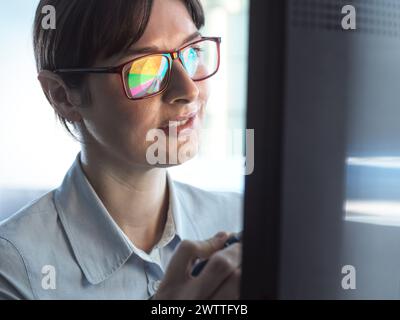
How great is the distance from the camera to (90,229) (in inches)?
38.2

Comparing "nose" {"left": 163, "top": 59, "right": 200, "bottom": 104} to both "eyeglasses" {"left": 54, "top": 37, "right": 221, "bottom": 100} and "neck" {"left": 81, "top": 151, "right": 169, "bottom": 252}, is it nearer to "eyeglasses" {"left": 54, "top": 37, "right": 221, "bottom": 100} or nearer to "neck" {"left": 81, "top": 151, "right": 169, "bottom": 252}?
"eyeglasses" {"left": 54, "top": 37, "right": 221, "bottom": 100}

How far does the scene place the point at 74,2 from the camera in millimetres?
951

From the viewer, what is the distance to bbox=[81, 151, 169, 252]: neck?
3.29 feet

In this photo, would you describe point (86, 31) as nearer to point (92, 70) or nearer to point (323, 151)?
point (92, 70)

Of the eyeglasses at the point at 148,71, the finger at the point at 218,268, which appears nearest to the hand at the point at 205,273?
the finger at the point at 218,268

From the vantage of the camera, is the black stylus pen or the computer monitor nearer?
the computer monitor

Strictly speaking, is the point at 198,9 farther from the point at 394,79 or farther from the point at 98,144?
the point at 394,79

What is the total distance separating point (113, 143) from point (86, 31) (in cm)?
20

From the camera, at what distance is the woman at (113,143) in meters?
0.92

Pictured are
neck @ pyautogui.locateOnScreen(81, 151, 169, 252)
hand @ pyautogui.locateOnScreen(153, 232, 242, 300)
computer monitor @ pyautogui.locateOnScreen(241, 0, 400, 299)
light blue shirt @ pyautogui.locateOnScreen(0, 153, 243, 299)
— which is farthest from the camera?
neck @ pyautogui.locateOnScreen(81, 151, 169, 252)

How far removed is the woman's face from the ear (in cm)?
5

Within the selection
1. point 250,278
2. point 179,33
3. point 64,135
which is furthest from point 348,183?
point 64,135

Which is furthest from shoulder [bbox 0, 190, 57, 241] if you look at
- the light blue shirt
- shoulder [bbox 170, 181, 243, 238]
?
shoulder [bbox 170, 181, 243, 238]

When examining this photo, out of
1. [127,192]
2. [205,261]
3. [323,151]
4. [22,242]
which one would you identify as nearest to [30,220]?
[22,242]
